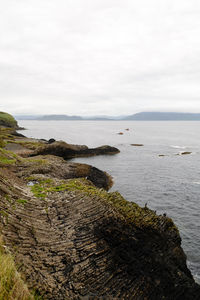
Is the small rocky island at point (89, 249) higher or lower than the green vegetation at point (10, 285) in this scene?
lower

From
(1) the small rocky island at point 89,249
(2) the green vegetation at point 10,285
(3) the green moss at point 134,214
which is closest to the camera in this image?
(2) the green vegetation at point 10,285

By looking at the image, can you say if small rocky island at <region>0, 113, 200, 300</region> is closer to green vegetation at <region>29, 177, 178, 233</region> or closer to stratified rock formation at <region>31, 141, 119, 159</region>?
green vegetation at <region>29, 177, 178, 233</region>

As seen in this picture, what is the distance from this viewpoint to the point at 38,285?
822 centimetres

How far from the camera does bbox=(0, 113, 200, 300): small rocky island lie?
8.95 meters

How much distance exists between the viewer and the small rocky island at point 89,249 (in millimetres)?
8953

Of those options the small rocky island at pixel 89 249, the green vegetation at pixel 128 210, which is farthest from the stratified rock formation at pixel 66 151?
the small rocky island at pixel 89 249

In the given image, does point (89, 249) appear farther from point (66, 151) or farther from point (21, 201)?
point (66, 151)

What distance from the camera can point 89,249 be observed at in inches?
422

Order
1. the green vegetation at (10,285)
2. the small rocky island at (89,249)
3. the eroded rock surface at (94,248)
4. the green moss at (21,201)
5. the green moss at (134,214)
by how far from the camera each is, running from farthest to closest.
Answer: the green moss at (21,201)
the green moss at (134,214)
the eroded rock surface at (94,248)
the small rocky island at (89,249)
the green vegetation at (10,285)

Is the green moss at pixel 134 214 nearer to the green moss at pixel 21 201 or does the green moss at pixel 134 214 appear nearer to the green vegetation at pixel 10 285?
the green moss at pixel 21 201

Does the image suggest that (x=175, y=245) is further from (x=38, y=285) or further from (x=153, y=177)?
(x=153, y=177)

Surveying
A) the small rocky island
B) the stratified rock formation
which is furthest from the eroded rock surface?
the stratified rock formation

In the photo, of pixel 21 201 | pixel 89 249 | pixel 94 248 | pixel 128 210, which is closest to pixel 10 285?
pixel 89 249

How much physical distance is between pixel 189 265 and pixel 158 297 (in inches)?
337
